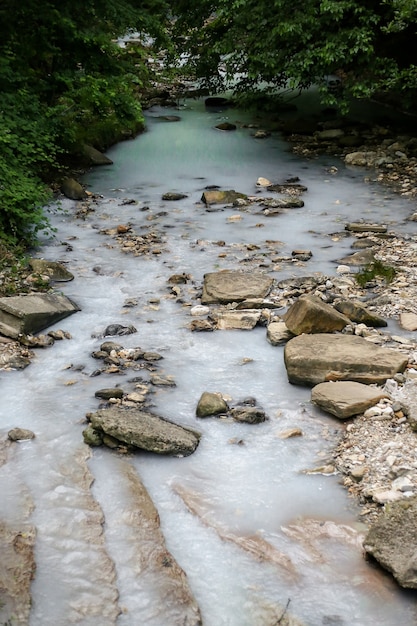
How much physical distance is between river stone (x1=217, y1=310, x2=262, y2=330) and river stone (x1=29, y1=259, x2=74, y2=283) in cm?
230

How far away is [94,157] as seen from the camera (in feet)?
48.0

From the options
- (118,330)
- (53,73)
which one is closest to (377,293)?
(118,330)

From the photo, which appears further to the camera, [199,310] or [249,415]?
[199,310]

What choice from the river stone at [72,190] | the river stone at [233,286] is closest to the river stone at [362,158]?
the river stone at [72,190]

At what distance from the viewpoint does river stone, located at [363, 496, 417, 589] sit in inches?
153

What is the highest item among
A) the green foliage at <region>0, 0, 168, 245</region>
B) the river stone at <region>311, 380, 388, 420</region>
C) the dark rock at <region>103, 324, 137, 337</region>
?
the green foliage at <region>0, 0, 168, 245</region>

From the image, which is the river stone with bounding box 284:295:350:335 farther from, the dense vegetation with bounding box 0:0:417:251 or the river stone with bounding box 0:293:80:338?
the dense vegetation with bounding box 0:0:417:251

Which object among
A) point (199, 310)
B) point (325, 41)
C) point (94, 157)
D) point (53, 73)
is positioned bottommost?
point (199, 310)

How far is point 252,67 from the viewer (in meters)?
14.7

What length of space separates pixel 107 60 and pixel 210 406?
861cm

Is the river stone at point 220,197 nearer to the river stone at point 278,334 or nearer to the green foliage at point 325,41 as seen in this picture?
the green foliage at point 325,41

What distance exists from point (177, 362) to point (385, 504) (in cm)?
271

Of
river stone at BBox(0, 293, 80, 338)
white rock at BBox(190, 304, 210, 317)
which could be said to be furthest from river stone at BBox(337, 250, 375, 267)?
river stone at BBox(0, 293, 80, 338)

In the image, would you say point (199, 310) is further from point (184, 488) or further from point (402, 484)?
point (402, 484)
